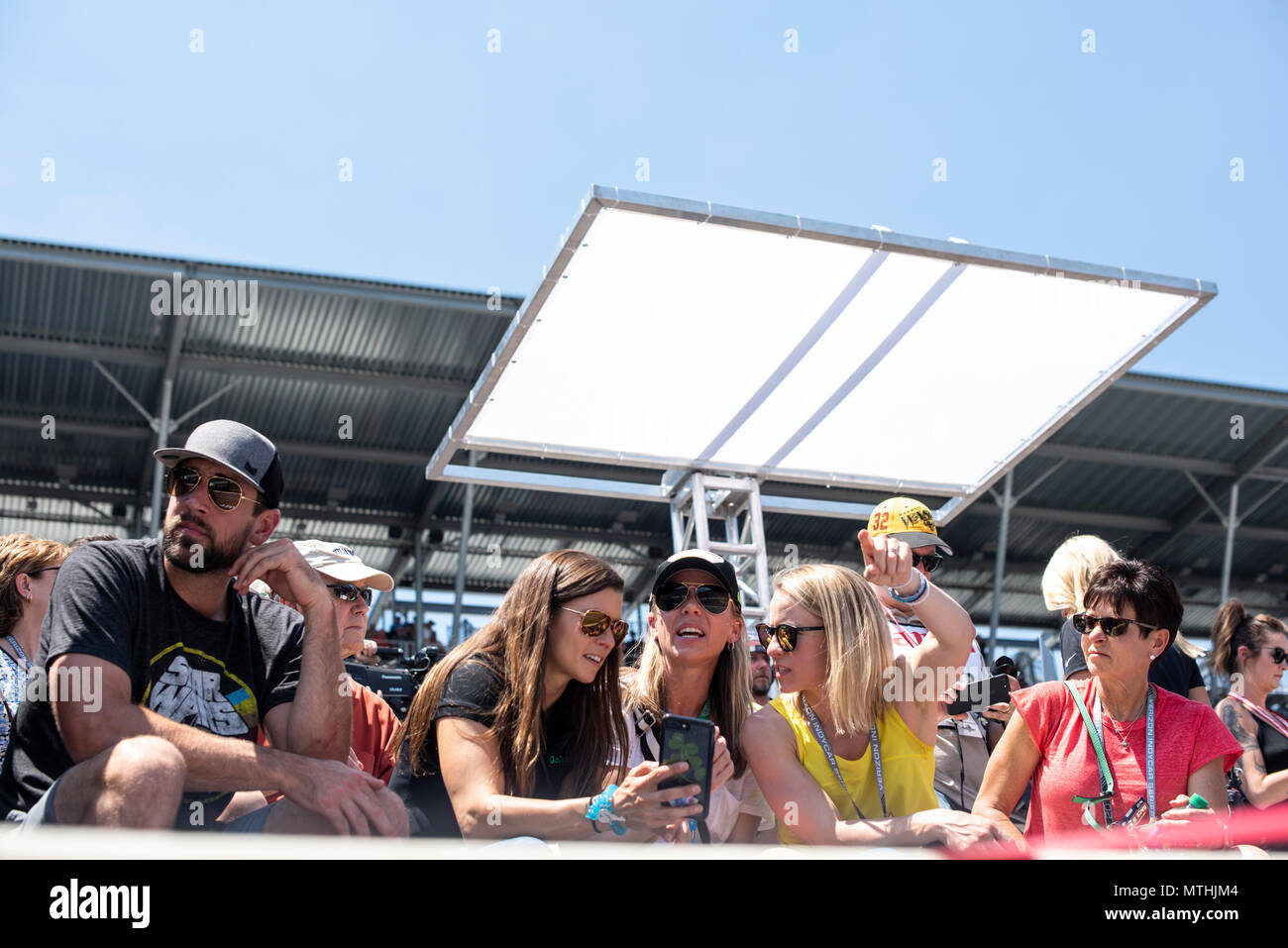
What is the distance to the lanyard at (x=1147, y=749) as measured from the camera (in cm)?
315

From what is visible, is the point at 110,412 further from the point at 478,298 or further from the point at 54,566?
the point at 54,566

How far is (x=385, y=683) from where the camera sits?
16.7 ft

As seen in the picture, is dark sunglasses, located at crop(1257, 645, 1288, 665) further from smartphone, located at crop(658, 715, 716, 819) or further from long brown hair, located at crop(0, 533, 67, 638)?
long brown hair, located at crop(0, 533, 67, 638)

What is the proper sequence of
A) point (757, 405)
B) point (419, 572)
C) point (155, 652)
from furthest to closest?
point (419, 572), point (757, 405), point (155, 652)

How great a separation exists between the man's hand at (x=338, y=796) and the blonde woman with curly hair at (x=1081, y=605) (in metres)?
2.77

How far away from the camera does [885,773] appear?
330cm

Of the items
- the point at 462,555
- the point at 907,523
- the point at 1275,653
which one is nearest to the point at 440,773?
the point at 907,523

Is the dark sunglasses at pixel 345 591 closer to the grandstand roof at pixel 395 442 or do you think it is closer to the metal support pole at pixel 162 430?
the grandstand roof at pixel 395 442

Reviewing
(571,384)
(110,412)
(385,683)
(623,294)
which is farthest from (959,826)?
(110,412)

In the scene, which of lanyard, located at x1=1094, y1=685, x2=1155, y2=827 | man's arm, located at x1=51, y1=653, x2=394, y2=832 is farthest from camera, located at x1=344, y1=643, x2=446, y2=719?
lanyard, located at x1=1094, y1=685, x2=1155, y2=827

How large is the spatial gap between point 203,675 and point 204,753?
45 cm

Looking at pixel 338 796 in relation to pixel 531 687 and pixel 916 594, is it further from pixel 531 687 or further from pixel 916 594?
pixel 916 594
